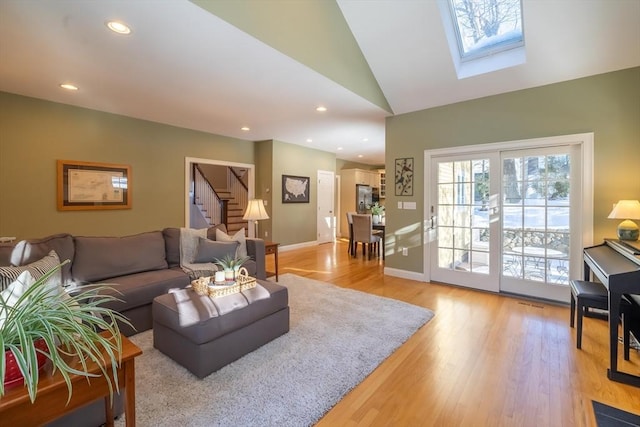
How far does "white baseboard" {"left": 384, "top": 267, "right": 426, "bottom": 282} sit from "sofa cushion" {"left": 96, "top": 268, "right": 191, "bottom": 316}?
307cm

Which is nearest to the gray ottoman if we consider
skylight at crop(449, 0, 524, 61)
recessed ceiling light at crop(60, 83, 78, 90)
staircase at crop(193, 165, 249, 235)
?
recessed ceiling light at crop(60, 83, 78, 90)

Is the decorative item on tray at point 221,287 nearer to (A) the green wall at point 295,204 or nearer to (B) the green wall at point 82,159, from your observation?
(B) the green wall at point 82,159

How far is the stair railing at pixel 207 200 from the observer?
7660mm

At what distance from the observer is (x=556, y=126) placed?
11.0 feet

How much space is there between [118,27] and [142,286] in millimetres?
2171

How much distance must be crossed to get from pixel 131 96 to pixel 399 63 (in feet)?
11.4

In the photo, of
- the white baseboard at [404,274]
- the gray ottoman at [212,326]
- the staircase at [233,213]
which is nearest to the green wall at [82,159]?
the staircase at [233,213]

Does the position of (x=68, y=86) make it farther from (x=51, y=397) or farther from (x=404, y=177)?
(x=404, y=177)

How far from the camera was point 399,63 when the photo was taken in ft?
12.1

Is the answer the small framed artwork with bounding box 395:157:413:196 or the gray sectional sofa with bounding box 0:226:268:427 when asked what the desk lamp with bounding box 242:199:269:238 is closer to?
the gray sectional sofa with bounding box 0:226:268:427

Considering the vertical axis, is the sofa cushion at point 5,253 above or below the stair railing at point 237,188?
below


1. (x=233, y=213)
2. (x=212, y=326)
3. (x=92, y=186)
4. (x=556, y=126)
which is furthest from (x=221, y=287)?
(x=233, y=213)

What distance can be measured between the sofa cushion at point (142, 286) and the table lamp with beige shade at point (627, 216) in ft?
14.1

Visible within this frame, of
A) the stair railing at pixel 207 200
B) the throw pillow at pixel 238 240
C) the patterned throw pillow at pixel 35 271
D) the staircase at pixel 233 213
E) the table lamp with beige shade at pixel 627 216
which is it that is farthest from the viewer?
the staircase at pixel 233 213
